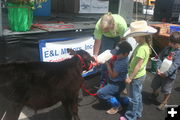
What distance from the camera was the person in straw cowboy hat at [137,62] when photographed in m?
3.19

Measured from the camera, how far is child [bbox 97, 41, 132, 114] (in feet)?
11.4

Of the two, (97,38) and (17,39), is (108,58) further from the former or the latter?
(17,39)

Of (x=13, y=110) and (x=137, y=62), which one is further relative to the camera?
(x=137, y=62)

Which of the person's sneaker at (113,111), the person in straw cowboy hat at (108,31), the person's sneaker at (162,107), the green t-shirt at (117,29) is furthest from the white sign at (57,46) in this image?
the person's sneaker at (162,107)

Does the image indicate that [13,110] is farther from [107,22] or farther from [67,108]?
[107,22]

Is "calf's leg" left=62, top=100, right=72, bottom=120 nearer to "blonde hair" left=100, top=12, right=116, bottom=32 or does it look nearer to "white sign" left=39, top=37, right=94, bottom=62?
"white sign" left=39, top=37, right=94, bottom=62

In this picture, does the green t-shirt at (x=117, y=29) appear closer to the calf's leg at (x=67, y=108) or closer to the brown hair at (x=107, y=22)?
the brown hair at (x=107, y=22)

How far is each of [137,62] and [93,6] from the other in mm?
4804

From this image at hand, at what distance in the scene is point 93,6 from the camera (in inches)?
300

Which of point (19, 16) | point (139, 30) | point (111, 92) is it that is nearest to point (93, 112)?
point (111, 92)

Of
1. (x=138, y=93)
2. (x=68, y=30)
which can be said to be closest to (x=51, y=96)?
(x=138, y=93)

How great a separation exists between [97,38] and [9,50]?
152cm

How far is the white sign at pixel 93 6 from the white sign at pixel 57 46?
9.70ft

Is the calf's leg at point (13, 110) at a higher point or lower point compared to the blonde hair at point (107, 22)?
lower
